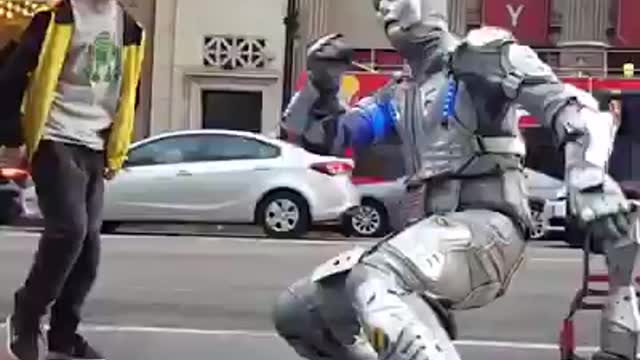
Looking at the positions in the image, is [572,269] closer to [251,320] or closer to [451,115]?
[251,320]

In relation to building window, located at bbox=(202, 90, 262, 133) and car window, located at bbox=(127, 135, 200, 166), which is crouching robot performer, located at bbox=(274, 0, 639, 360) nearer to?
car window, located at bbox=(127, 135, 200, 166)

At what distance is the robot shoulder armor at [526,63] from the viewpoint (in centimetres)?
466

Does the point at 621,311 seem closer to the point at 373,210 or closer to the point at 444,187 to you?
the point at 444,187

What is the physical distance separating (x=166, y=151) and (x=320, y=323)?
14172mm

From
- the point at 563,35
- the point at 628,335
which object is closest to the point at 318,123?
the point at 628,335

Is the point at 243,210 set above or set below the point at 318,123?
below

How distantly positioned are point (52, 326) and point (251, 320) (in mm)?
2904

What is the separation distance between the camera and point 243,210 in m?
18.9

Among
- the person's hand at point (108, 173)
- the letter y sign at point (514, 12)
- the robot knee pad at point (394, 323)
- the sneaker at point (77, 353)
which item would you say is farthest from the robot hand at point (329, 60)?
the letter y sign at point (514, 12)

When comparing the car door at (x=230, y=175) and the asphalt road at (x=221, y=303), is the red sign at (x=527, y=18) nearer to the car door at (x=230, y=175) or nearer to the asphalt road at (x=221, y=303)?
the car door at (x=230, y=175)

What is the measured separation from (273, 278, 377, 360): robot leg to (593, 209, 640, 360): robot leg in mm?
794

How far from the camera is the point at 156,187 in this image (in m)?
18.8

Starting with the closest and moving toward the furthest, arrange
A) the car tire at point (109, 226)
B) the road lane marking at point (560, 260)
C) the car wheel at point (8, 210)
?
the car wheel at point (8, 210), the road lane marking at point (560, 260), the car tire at point (109, 226)

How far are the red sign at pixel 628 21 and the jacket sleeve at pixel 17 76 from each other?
85.0ft
